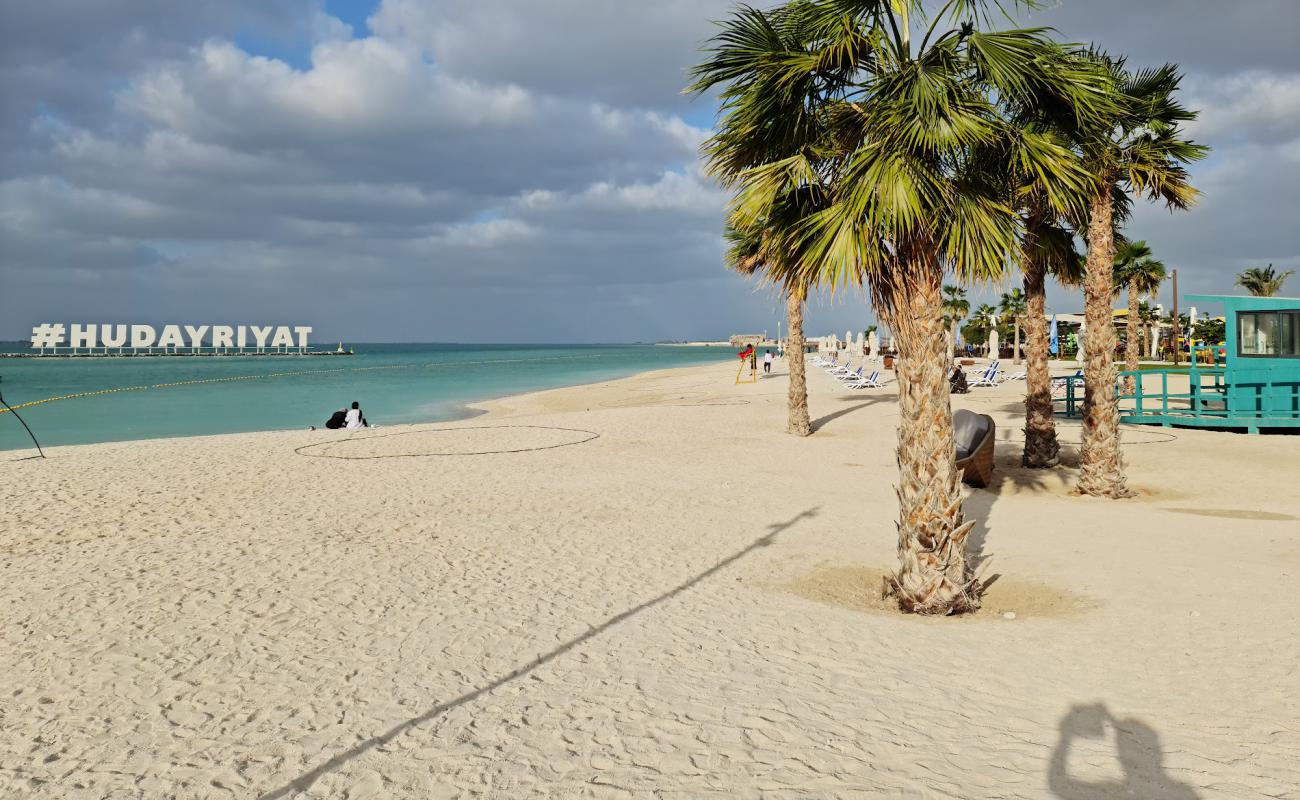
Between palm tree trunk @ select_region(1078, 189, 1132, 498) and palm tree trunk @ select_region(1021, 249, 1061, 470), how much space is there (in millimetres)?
1460

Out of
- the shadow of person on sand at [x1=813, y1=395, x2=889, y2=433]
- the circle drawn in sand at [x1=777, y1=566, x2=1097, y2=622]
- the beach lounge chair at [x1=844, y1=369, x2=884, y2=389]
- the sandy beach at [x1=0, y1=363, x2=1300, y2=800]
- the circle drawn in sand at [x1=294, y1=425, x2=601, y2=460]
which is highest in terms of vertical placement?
the beach lounge chair at [x1=844, y1=369, x2=884, y2=389]

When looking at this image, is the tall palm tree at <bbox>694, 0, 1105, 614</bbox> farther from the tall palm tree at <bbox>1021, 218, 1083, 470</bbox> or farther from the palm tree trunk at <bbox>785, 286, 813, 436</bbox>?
the palm tree trunk at <bbox>785, 286, 813, 436</bbox>

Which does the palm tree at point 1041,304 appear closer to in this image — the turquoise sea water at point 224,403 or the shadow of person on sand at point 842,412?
the shadow of person on sand at point 842,412

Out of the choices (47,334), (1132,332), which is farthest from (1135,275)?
(47,334)

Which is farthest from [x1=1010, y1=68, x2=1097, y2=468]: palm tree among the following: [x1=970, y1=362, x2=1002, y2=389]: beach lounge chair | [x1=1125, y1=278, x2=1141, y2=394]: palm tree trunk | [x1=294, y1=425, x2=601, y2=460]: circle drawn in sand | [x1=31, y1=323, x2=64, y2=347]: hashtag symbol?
[x1=31, y1=323, x2=64, y2=347]: hashtag symbol

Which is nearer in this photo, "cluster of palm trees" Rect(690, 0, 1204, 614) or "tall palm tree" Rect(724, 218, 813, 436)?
"cluster of palm trees" Rect(690, 0, 1204, 614)

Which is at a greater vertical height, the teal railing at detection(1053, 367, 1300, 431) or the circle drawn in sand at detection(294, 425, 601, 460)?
the teal railing at detection(1053, 367, 1300, 431)

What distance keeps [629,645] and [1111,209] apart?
9223mm

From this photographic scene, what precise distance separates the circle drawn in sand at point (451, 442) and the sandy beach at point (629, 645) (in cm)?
353

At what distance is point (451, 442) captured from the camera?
17.0 m

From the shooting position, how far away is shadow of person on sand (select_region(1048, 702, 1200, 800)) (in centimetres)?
358

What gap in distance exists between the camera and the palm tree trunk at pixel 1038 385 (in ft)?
40.9

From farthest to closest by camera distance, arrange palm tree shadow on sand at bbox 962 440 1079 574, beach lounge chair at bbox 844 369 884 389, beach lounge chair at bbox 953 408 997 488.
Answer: beach lounge chair at bbox 844 369 884 389 < beach lounge chair at bbox 953 408 997 488 < palm tree shadow on sand at bbox 962 440 1079 574

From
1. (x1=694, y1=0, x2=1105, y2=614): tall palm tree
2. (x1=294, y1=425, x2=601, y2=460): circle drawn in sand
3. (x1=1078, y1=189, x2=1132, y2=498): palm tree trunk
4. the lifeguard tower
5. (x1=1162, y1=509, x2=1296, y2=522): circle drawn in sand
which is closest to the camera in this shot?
(x1=694, y1=0, x2=1105, y2=614): tall palm tree
